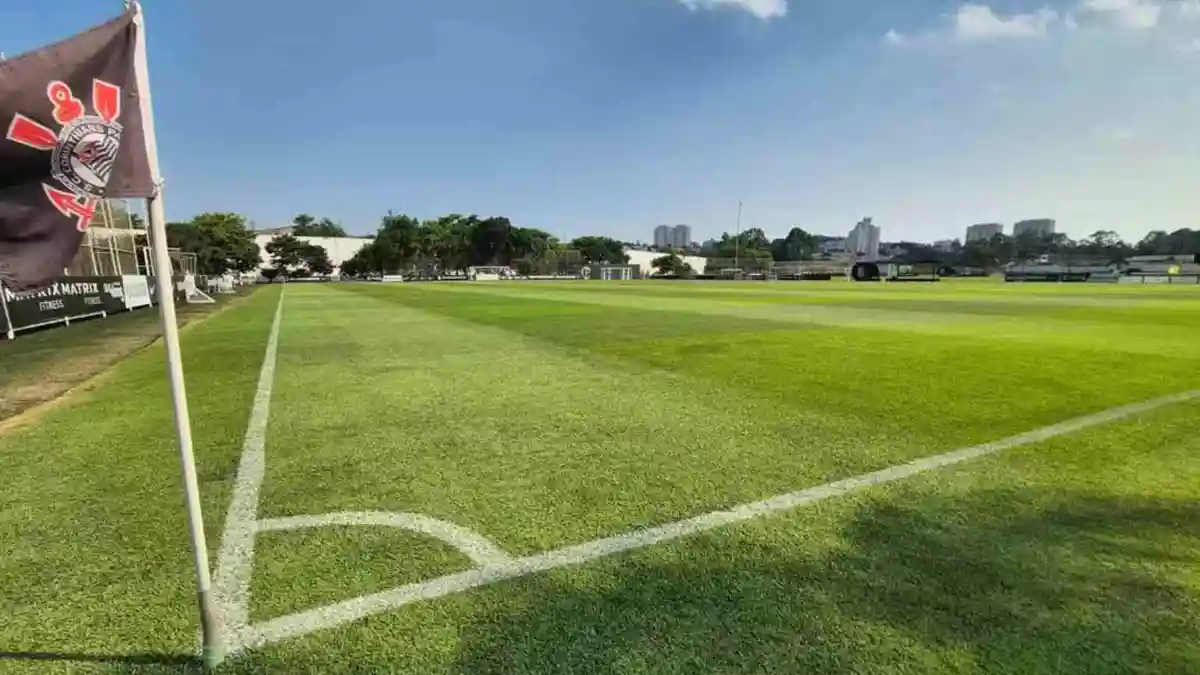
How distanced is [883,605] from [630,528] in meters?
1.28

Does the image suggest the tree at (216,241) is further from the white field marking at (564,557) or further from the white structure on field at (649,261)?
the white field marking at (564,557)

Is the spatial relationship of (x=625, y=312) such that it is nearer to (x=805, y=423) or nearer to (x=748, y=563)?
(x=805, y=423)

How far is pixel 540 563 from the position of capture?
2779 millimetres

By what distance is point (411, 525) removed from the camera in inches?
127

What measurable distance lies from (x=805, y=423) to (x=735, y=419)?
0.63 meters

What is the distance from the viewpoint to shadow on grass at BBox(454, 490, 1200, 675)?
6.82 ft

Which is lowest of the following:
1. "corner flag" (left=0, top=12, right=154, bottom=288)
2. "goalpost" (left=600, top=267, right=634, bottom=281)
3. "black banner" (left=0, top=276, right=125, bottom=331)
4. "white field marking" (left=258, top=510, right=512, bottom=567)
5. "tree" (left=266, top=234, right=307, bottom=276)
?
"goalpost" (left=600, top=267, right=634, bottom=281)

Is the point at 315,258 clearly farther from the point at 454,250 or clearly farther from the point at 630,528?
the point at 630,528

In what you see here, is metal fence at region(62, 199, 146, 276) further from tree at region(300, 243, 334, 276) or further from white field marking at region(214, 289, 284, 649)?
tree at region(300, 243, 334, 276)

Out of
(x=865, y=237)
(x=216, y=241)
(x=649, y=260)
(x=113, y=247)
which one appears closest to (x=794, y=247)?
(x=865, y=237)

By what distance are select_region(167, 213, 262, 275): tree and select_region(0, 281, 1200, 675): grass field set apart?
85.3 meters

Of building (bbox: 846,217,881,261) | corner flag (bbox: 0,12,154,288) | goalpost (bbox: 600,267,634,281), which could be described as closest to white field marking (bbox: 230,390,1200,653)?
corner flag (bbox: 0,12,154,288)

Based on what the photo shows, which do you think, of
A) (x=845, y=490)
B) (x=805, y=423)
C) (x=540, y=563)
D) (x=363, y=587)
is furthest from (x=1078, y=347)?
(x=363, y=587)

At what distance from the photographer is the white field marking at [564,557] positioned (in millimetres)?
2322
